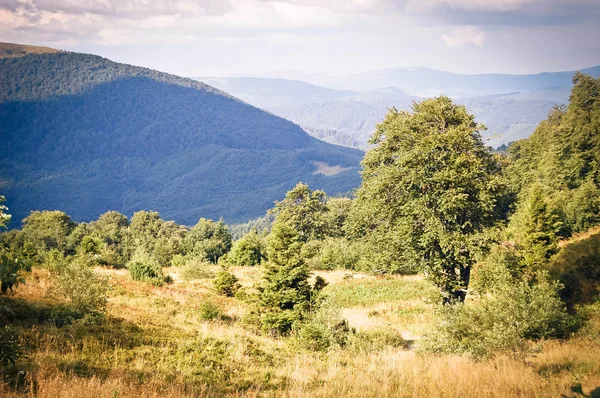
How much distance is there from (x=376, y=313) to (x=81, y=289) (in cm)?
1488

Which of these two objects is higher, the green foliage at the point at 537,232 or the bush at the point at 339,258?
the green foliage at the point at 537,232

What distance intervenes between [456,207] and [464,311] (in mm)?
5884

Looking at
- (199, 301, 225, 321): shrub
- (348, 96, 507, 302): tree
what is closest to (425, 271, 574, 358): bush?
(348, 96, 507, 302): tree

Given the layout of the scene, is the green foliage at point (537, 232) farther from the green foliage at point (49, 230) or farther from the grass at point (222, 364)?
the green foliage at point (49, 230)

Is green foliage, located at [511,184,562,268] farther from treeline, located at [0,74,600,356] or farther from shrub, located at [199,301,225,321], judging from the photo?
shrub, located at [199,301,225,321]

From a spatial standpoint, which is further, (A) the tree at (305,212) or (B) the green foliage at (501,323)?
(A) the tree at (305,212)

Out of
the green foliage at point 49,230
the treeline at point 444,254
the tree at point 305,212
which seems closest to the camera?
the treeline at point 444,254

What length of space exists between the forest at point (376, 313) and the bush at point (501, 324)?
6 centimetres

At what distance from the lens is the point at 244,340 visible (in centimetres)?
1273

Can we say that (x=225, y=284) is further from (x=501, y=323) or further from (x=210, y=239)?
(x=210, y=239)

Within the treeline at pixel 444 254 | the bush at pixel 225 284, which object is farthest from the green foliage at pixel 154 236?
the bush at pixel 225 284

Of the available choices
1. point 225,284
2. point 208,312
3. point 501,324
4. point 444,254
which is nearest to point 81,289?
point 208,312

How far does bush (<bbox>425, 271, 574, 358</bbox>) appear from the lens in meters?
11.4

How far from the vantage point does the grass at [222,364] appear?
766 cm
